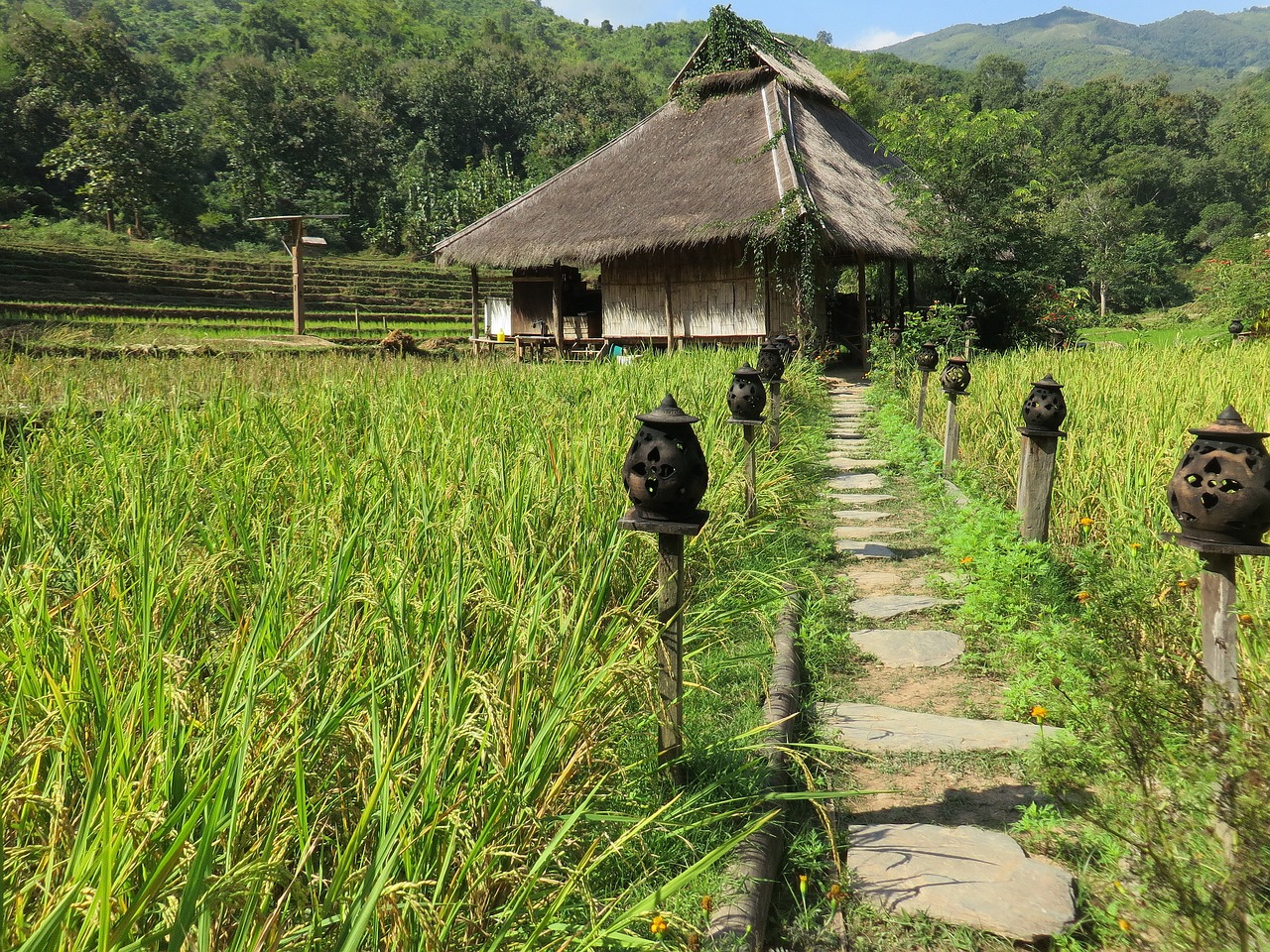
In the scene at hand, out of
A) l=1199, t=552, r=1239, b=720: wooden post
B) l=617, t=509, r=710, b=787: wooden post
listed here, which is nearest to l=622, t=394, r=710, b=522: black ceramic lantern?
l=617, t=509, r=710, b=787: wooden post

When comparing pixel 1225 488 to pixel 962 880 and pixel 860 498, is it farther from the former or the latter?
pixel 860 498

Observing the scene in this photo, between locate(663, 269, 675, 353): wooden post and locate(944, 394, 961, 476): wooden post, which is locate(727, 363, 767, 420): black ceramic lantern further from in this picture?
locate(663, 269, 675, 353): wooden post

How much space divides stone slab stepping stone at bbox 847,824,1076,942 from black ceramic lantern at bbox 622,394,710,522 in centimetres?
90

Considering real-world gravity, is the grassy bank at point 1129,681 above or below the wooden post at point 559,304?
below

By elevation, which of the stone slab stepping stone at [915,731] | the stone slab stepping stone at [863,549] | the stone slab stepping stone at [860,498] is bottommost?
the stone slab stepping stone at [915,731]

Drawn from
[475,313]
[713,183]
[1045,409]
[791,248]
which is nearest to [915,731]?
[1045,409]

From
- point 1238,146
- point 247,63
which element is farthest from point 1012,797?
point 1238,146

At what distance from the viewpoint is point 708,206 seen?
13.4m

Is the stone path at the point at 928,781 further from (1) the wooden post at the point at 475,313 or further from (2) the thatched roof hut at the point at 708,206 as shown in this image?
(1) the wooden post at the point at 475,313

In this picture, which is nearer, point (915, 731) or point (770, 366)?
point (915, 731)

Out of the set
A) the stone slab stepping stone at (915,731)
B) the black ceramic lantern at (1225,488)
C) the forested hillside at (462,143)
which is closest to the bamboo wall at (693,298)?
the forested hillside at (462,143)

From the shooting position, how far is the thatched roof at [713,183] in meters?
13.1

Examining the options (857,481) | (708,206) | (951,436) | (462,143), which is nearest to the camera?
(951,436)

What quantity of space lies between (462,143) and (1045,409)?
58.6 m
